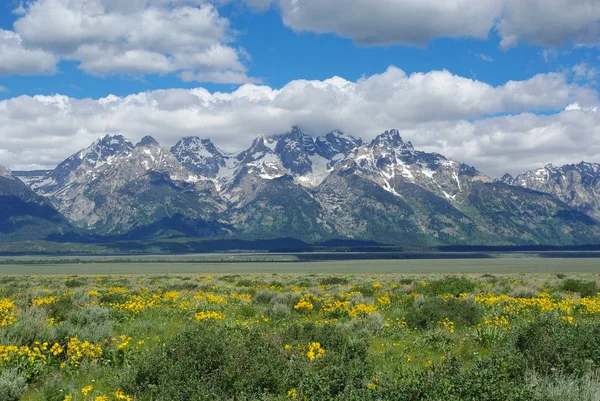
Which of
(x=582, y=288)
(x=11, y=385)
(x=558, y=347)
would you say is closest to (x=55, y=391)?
(x=11, y=385)

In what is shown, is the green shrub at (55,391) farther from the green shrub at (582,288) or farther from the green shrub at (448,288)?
the green shrub at (582,288)

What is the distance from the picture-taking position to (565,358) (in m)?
9.56

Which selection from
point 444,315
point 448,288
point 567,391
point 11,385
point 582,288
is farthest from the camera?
point 582,288

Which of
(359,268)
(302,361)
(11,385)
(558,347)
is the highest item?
(558,347)

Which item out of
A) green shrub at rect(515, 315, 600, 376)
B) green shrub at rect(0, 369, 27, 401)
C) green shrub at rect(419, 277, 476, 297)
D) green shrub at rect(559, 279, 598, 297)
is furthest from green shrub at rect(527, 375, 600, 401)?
green shrub at rect(559, 279, 598, 297)

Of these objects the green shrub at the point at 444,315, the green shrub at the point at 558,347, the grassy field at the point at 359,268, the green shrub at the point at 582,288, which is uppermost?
the green shrub at the point at 558,347

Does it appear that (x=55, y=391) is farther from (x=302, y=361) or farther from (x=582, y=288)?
(x=582, y=288)

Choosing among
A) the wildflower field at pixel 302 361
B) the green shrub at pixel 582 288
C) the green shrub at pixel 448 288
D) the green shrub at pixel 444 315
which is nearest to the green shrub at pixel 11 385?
the wildflower field at pixel 302 361

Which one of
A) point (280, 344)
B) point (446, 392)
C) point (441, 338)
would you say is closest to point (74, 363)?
point (280, 344)

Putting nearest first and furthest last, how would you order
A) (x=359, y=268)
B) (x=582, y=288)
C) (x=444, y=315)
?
(x=444, y=315) → (x=582, y=288) → (x=359, y=268)

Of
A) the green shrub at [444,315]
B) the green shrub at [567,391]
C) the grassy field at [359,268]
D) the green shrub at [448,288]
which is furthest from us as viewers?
the grassy field at [359,268]

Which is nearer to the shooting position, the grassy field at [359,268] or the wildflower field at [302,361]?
the wildflower field at [302,361]

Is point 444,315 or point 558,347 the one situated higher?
point 558,347

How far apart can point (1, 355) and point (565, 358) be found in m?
11.7
